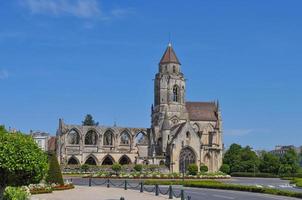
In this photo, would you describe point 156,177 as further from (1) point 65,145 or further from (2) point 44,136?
(2) point 44,136

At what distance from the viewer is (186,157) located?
8981 cm

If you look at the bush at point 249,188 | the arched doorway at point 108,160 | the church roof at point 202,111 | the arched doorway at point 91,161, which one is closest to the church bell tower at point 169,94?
the church roof at point 202,111

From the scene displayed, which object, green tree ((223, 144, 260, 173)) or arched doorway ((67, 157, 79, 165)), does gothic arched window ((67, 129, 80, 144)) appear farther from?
green tree ((223, 144, 260, 173))

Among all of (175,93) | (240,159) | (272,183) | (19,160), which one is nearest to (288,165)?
(240,159)

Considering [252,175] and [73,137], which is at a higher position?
[73,137]

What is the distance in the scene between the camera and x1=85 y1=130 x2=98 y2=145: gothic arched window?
98125mm

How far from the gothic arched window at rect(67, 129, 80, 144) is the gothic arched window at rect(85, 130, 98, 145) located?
217 cm

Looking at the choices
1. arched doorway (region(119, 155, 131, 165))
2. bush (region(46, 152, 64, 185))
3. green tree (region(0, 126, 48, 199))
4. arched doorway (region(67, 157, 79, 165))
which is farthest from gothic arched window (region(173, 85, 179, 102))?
green tree (region(0, 126, 48, 199))

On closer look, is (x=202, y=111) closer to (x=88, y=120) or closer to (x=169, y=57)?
(x=169, y=57)

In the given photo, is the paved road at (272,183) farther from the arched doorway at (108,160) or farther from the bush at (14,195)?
the arched doorway at (108,160)

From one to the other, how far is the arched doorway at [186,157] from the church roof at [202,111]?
11119 mm

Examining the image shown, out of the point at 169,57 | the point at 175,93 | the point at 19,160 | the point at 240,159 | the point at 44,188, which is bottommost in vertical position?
the point at 44,188

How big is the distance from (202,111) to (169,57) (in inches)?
464

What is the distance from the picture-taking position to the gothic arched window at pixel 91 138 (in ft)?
322
